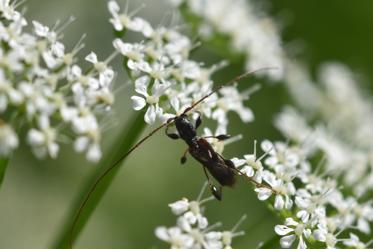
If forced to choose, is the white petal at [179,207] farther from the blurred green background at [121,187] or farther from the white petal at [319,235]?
the blurred green background at [121,187]

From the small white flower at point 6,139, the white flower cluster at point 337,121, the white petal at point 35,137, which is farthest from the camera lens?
the white flower cluster at point 337,121

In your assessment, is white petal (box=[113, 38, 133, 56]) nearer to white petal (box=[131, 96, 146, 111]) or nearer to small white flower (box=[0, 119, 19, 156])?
white petal (box=[131, 96, 146, 111])

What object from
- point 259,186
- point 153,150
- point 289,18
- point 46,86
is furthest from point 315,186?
point 289,18

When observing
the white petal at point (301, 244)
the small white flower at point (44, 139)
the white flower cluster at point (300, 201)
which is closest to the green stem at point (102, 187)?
the white flower cluster at point (300, 201)

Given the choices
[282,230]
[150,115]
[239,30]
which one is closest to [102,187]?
[150,115]

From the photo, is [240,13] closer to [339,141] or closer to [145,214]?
[339,141]
